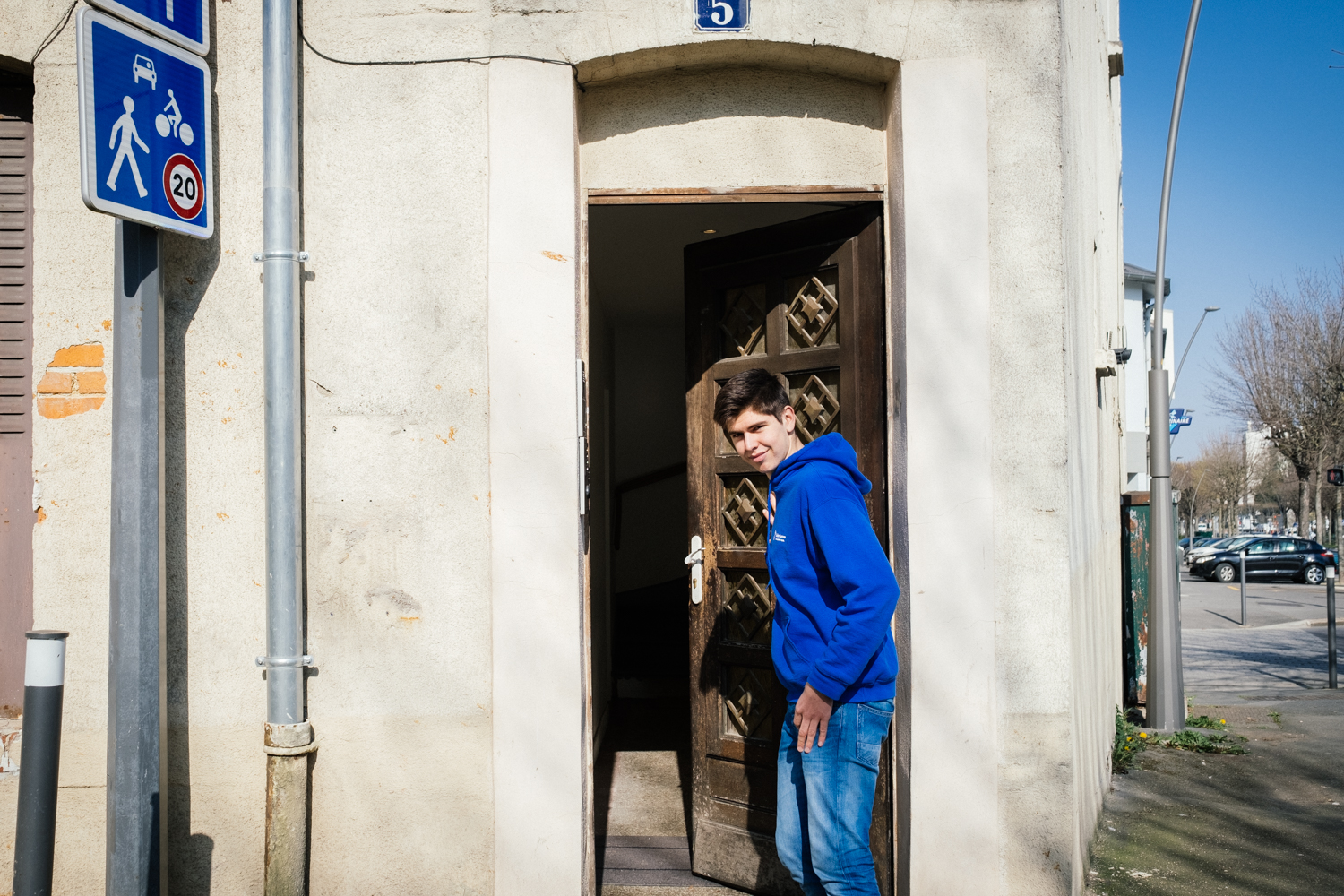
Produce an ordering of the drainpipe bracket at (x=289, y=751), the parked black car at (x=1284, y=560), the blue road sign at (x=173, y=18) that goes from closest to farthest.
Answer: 1. the blue road sign at (x=173, y=18)
2. the drainpipe bracket at (x=289, y=751)
3. the parked black car at (x=1284, y=560)

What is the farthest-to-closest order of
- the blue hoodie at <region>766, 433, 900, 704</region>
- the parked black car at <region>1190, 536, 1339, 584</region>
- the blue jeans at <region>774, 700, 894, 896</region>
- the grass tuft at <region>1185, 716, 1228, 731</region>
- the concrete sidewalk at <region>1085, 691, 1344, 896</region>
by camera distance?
the parked black car at <region>1190, 536, 1339, 584</region>, the grass tuft at <region>1185, 716, 1228, 731</region>, the concrete sidewalk at <region>1085, 691, 1344, 896</region>, the blue jeans at <region>774, 700, 894, 896</region>, the blue hoodie at <region>766, 433, 900, 704</region>

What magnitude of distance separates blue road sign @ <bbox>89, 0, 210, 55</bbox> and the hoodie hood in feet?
8.82

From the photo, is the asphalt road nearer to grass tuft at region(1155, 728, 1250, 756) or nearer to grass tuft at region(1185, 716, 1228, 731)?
grass tuft at region(1185, 716, 1228, 731)

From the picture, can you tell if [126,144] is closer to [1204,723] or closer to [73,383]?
[73,383]

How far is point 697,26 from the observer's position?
3422 millimetres

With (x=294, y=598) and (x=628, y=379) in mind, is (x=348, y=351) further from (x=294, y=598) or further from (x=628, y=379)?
(x=628, y=379)

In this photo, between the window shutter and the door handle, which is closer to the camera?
the window shutter

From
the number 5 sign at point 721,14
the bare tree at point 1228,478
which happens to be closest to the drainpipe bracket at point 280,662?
the number 5 sign at point 721,14

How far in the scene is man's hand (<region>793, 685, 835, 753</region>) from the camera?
2.66 meters

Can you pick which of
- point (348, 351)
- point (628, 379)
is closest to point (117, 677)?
point (348, 351)

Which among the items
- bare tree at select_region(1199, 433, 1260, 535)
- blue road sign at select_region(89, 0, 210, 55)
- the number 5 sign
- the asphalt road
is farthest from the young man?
bare tree at select_region(1199, 433, 1260, 535)

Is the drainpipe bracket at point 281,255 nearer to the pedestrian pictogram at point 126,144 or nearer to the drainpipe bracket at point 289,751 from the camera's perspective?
the pedestrian pictogram at point 126,144

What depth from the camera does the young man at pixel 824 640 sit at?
2.60 metres

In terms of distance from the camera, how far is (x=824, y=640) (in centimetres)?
272
